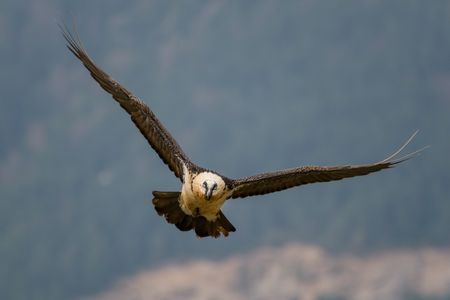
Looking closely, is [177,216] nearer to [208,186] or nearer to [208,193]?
[208,193]

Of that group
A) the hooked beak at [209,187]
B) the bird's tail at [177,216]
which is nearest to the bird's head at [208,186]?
the hooked beak at [209,187]

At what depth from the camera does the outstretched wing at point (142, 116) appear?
27.0m

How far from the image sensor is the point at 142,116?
27250 mm

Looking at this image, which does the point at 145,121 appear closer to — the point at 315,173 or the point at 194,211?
the point at 194,211

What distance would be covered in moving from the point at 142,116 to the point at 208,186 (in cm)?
364

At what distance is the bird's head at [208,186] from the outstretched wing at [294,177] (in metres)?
1.17

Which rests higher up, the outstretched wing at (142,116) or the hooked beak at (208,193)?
the outstretched wing at (142,116)

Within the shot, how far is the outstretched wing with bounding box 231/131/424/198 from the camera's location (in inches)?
1051

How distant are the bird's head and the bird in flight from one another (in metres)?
0.83

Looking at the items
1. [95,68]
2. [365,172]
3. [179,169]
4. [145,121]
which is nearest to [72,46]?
[95,68]

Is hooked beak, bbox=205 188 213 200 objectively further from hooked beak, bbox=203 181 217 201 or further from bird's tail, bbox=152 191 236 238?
bird's tail, bbox=152 191 236 238

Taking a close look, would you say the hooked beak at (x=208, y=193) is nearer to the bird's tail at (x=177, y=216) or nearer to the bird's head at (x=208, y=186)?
the bird's head at (x=208, y=186)

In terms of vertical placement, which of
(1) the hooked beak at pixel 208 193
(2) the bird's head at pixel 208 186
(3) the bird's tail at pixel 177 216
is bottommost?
(1) the hooked beak at pixel 208 193

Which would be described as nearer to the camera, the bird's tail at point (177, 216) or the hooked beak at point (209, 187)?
the hooked beak at point (209, 187)
